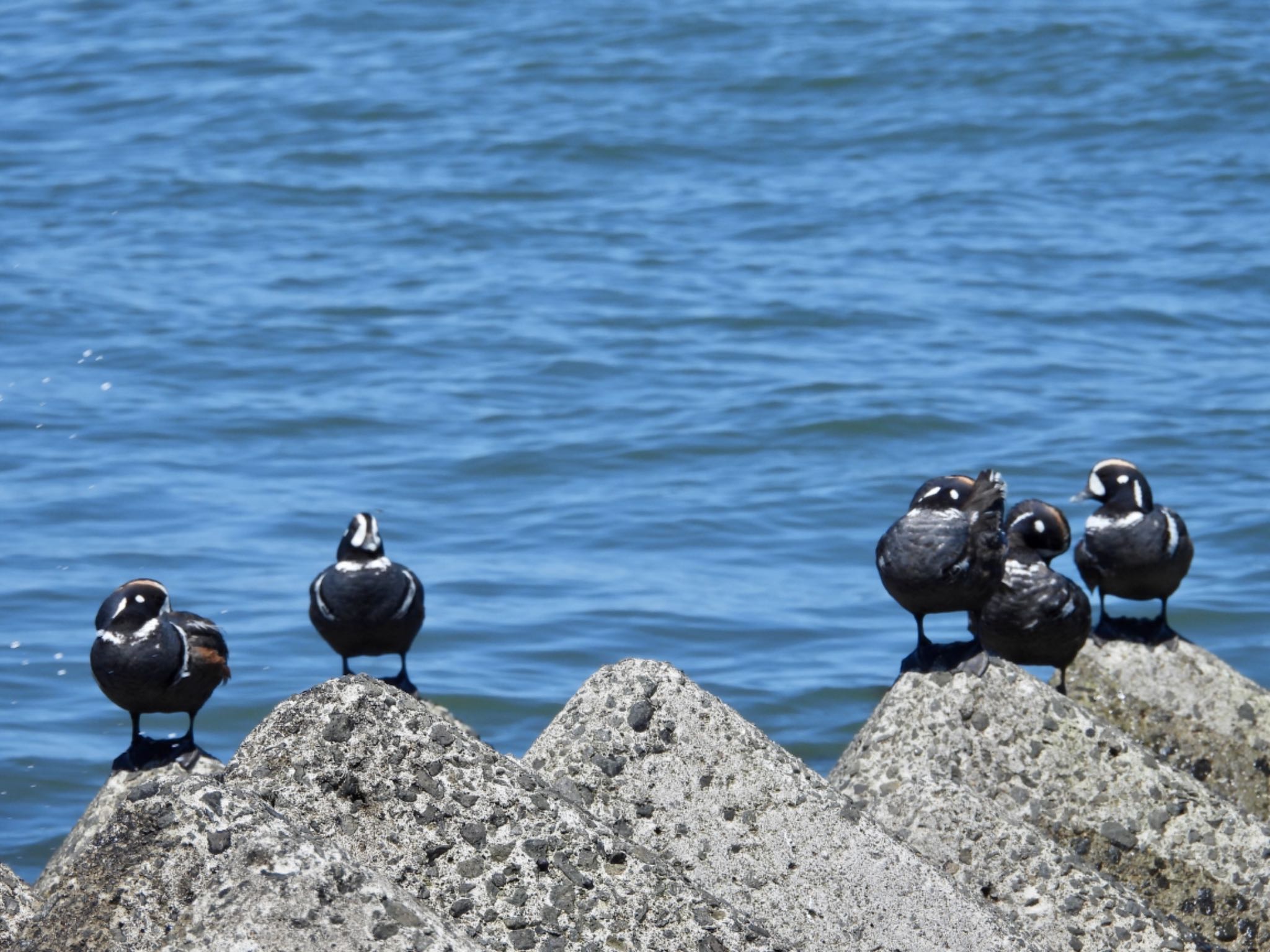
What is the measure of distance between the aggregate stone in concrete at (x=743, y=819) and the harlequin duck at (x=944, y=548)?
134 cm

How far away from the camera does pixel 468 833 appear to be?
138 inches

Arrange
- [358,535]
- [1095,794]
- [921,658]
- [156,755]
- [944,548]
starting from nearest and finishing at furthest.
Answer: [1095,794]
[921,658]
[944,548]
[156,755]
[358,535]

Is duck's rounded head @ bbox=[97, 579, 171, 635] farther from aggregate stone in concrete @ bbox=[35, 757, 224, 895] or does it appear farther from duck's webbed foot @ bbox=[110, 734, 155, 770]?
aggregate stone in concrete @ bbox=[35, 757, 224, 895]

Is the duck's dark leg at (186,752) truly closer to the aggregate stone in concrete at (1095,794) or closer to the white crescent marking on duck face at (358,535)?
the white crescent marking on duck face at (358,535)

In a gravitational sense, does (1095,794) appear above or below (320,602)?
above

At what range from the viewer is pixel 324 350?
18.2 metres

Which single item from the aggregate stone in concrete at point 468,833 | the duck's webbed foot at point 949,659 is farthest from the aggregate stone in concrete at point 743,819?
the duck's webbed foot at point 949,659

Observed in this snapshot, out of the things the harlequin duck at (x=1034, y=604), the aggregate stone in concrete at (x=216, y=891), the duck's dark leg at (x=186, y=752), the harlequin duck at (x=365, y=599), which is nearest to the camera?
the aggregate stone in concrete at (x=216, y=891)

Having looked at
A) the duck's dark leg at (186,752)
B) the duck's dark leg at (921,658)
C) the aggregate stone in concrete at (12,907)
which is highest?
the aggregate stone in concrete at (12,907)

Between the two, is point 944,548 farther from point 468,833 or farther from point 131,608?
point 131,608

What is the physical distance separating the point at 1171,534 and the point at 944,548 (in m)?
1.96

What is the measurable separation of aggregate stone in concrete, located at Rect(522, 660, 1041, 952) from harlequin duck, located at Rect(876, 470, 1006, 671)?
134 centimetres

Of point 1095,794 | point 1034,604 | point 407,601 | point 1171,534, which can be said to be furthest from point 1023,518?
point 407,601

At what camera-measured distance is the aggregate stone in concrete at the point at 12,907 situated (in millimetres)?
3180
